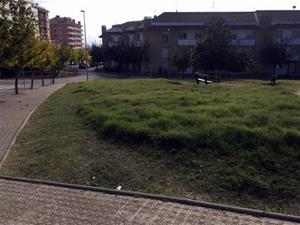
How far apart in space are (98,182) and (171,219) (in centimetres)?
186

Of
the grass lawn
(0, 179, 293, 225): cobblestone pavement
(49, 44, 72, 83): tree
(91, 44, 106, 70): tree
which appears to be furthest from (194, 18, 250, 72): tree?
(0, 179, 293, 225): cobblestone pavement

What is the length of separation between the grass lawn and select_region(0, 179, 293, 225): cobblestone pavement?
43 cm

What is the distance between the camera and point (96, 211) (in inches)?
197

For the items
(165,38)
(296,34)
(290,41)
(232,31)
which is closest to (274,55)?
(290,41)

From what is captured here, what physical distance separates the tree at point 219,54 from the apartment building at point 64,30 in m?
86.8

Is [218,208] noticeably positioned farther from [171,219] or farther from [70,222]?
[70,222]

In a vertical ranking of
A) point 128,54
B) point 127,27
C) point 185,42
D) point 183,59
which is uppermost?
point 127,27

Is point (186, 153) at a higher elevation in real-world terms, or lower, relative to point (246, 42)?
lower

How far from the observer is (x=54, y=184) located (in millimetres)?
6113

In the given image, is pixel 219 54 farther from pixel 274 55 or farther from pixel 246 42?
pixel 246 42

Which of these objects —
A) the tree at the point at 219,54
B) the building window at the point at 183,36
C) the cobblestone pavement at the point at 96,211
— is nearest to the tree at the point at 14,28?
the cobblestone pavement at the point at 96,211

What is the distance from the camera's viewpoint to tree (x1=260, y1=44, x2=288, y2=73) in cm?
4622

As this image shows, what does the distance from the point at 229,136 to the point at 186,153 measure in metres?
0.93

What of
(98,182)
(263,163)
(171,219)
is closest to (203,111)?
(263,163)
